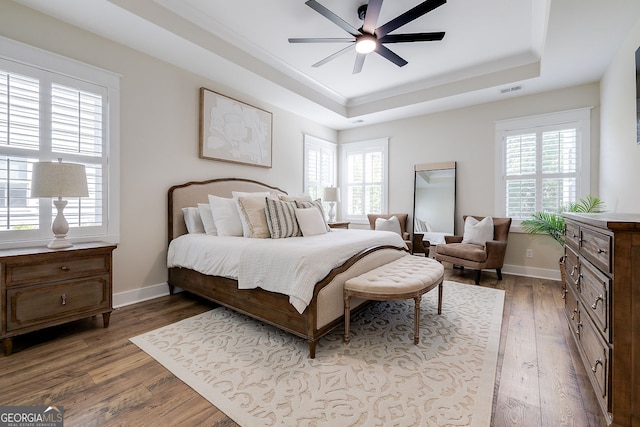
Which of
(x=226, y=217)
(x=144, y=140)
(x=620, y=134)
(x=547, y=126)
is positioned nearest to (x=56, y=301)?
(x=226, y=217)

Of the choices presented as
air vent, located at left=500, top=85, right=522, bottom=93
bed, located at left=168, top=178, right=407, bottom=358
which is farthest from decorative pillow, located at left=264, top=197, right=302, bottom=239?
air vent, located at left=500, top=85, right=522, bottom=93

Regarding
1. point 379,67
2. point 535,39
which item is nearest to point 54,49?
point 379,67

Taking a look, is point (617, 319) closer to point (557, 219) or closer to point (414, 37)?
point (414, 37)

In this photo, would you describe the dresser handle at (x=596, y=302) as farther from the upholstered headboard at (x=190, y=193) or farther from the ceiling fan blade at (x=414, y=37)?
the upholstered headboard at (x=190, y=193)

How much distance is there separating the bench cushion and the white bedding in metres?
0.23

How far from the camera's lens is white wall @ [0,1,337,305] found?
278 cm

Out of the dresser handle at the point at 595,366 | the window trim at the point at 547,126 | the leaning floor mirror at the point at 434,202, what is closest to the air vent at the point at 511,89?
the window trim at the point at 547,126

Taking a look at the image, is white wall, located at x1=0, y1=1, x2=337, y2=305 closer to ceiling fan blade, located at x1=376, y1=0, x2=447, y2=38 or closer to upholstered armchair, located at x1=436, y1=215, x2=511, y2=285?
ceiling fan blade, located at x1=376, y1=0, x2=447, y2=38

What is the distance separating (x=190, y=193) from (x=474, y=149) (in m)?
4.53

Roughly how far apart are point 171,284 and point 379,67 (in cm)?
405

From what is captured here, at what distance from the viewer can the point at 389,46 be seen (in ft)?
12.0

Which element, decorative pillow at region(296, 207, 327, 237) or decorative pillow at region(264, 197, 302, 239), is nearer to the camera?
decorative pillow at region(264, 197, 302, 239)

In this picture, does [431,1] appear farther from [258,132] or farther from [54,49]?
[54,49]

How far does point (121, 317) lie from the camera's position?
9.00ft
